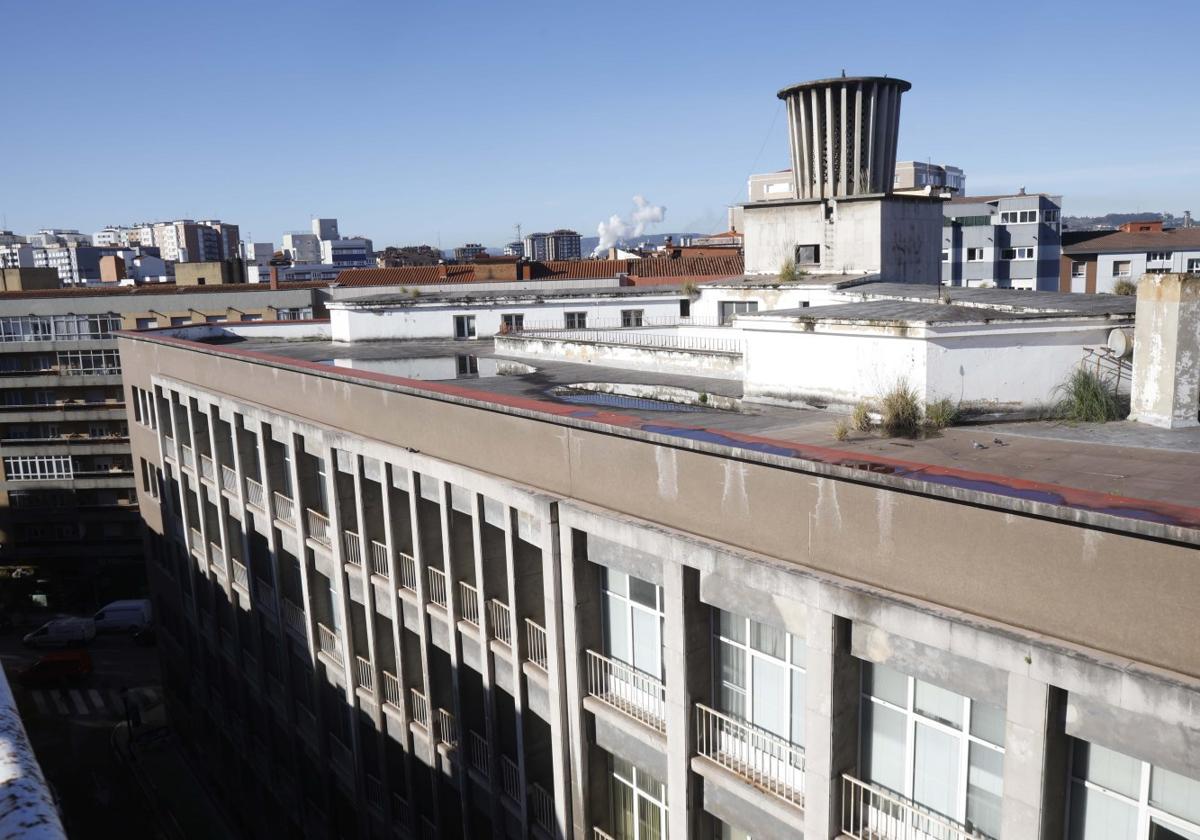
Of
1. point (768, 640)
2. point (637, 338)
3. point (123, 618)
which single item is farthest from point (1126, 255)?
point (768, 640)

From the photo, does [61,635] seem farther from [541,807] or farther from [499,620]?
[541,807]

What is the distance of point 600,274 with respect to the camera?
188 feet

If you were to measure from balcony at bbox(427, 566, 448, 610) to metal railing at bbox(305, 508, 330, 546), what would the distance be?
477 cm

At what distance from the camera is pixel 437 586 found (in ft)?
59.4

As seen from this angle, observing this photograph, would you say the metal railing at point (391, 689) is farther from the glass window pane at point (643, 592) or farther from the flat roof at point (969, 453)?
the glass window pane at point (643, 592)

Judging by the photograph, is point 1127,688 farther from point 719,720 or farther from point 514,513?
point 514,513

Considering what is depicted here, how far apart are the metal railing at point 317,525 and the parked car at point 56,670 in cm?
2842

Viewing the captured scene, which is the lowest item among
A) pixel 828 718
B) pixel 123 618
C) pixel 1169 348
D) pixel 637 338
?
pixel 123 618

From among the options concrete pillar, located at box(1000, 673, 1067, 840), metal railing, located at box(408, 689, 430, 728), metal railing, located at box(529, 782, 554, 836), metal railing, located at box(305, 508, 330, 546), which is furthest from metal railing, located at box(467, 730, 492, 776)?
concrete pillar, located at box(1000, 673, 1067, 840)

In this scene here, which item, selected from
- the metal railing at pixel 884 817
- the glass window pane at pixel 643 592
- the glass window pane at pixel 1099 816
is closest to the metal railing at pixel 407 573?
the glass window pane at pixel 643 592

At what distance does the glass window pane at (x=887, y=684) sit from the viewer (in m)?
9.99

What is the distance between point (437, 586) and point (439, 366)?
9687 millimetres

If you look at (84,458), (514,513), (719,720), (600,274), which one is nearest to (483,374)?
(514,513)

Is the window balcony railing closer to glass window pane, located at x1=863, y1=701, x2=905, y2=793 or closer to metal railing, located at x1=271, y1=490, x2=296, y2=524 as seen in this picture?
metal railing, located at x1=271, y1=490, x2=296, y2=524
